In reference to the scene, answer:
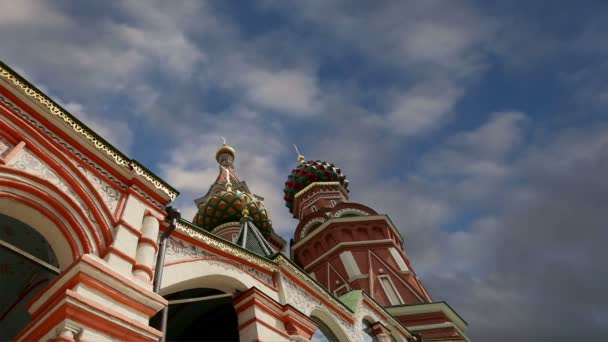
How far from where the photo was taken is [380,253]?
2303 cm

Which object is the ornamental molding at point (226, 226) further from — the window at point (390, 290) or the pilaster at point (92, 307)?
the pilaster at point (92, 307)

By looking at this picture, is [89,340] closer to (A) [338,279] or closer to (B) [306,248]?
(A) [338,279]

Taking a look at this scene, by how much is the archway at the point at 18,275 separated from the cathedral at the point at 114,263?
0.02 meters

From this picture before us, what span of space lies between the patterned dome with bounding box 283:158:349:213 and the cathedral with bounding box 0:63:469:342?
60.8 feet

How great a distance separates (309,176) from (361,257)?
1015cm

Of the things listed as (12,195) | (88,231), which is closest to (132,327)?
(88,231)

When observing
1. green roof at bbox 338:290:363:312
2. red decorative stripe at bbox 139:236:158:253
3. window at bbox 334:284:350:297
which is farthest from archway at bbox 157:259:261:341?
window at bbox 334:284:350:297

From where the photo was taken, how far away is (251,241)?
12641mm

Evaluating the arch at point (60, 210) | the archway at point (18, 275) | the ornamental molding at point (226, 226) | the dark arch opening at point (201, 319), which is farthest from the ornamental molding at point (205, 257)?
the ornamental molding at point (226, 226)

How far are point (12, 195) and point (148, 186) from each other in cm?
201

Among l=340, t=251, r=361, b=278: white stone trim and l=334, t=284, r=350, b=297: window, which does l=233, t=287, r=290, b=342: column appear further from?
l=340, t=251, r=361, b=278: white stone trim

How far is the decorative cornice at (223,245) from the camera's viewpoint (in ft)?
24.8

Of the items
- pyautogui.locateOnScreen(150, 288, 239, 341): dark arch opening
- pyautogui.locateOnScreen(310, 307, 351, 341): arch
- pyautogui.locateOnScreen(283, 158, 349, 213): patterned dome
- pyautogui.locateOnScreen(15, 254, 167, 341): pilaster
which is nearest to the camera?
pyautogui.locateOnScreen(15, 254, 167, 341): pilaster

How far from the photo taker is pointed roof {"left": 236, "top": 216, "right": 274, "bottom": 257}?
477 inches
